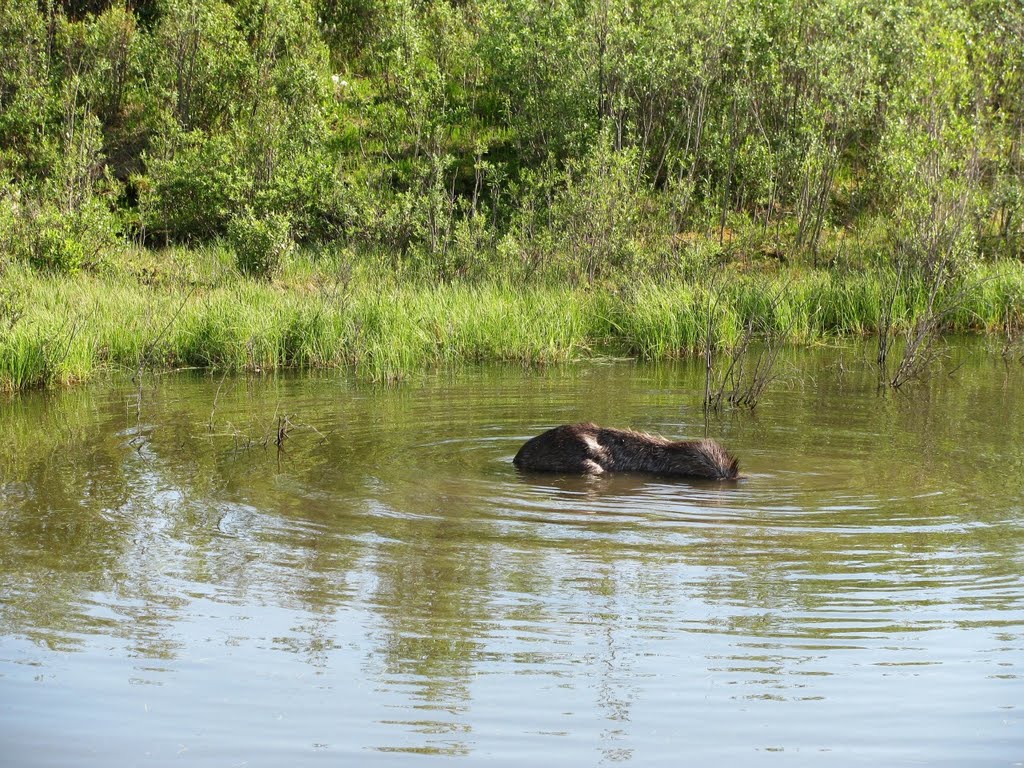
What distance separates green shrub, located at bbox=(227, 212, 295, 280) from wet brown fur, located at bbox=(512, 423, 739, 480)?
1133cm

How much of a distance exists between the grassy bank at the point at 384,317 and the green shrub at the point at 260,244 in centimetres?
47

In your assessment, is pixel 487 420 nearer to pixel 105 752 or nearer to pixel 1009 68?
pixel 105 752

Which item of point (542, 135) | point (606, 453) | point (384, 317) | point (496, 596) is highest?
point (542, 135)

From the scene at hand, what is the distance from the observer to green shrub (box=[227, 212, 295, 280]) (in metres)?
19.8

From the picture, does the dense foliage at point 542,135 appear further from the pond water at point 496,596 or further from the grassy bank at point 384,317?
the pond water at point 496,596

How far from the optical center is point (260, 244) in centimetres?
1988

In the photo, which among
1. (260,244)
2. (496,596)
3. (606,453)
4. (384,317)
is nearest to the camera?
(496,596)

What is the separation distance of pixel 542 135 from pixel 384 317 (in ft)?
32.9

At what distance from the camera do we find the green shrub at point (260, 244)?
1980 centimetres

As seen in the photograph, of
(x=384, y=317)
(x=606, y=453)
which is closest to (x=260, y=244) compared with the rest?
(x=384, y=317)

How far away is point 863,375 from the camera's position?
14.2 meters

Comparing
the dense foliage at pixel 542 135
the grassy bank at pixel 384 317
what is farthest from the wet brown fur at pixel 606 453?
the dense foliage at pixel 542 135

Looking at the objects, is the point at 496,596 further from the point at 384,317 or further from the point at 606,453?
the point at 384,317

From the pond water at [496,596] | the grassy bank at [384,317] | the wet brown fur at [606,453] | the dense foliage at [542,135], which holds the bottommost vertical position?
the pond water at [496,596]
